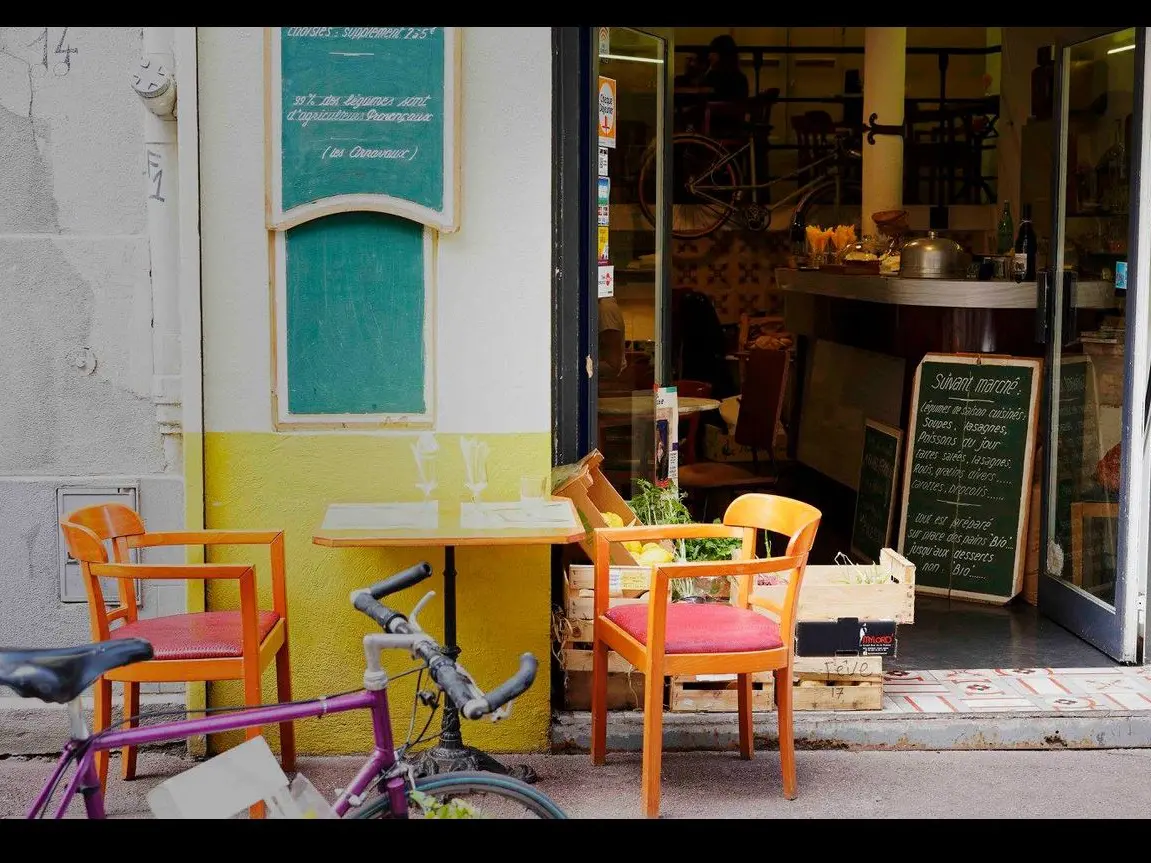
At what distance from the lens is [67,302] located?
202 inches

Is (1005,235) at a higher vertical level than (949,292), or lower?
higher

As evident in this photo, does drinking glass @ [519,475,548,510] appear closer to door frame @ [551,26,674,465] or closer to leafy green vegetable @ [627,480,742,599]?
door frame @ [551,26,674,465]

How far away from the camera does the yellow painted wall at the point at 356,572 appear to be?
494 centimetres

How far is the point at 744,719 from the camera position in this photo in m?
4.94

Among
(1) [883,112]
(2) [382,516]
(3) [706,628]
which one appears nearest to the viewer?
(3) [706,628]

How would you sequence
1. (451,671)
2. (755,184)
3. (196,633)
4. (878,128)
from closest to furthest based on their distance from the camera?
(451,671)
(196,633)
(878,128)
(755,184)

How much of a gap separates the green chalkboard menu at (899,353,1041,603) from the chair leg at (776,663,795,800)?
2569 millimetres

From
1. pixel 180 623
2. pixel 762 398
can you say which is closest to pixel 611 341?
pixel 180 623

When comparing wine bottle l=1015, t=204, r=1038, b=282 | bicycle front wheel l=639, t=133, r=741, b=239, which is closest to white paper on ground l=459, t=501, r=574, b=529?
wine bottle l=1015, t=204, r=1038, b=282

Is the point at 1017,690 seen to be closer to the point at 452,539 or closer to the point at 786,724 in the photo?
the point at 786,724

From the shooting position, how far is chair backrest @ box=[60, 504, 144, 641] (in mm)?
4250

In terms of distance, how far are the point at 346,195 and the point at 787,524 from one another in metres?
1.80

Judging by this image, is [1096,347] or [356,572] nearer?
[356,572]

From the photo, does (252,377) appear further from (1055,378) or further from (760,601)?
(1055,378)
